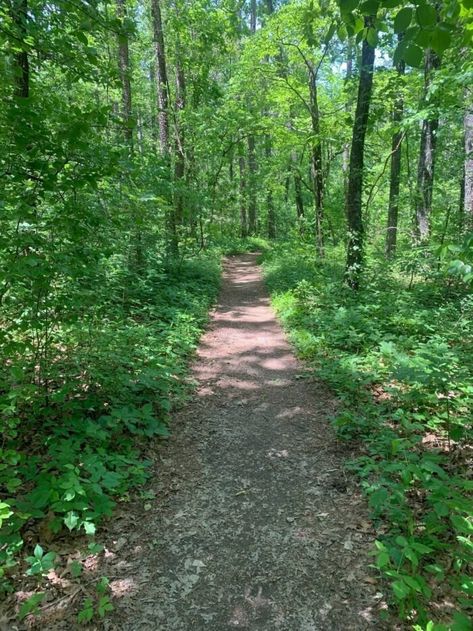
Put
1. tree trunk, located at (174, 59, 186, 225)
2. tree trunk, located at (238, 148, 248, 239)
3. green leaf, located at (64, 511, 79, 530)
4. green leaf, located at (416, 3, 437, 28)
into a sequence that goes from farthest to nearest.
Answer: tree trunk, located at (238, 148, 248, 239)
tree trunk, located at (174, 59, 186, 225)
green leaf, located at (64, 511, 79, 530)
green leaf, located at (416, 3, 437, 28)

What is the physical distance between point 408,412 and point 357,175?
5.84 metres

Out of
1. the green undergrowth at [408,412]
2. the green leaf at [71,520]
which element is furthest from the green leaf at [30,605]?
the green undergrowth at [408,412]

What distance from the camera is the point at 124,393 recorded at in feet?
15.4

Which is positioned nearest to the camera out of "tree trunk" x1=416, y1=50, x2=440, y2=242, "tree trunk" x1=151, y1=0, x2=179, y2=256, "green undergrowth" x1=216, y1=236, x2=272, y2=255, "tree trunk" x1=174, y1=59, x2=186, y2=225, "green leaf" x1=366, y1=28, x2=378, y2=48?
"green leaf" x1=366, y1=28, x2=378, y2=48

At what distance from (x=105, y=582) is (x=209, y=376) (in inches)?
146

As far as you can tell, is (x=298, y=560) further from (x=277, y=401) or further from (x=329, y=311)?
(x=329, y=311)

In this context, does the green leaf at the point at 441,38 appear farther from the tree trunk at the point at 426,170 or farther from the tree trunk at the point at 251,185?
the tree trunk at the point at 251,185

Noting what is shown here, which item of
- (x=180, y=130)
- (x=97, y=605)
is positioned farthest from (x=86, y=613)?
(x=180, y=130)

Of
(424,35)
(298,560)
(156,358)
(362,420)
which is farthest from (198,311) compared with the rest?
(424,35)

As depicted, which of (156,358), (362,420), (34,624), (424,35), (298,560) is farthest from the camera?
(156,358)

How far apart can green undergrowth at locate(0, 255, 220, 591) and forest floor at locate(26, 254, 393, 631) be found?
310mm

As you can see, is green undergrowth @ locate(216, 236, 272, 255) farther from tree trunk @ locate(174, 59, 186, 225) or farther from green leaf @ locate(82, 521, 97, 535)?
green leaf @ locate(82, 521, 97, 535)

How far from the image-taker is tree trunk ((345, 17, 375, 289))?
8164 millimetres

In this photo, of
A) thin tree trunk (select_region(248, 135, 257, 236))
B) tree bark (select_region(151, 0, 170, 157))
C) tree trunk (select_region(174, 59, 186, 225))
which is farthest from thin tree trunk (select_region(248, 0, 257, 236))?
tree bark (select_region(151, 0, 170, 157))
